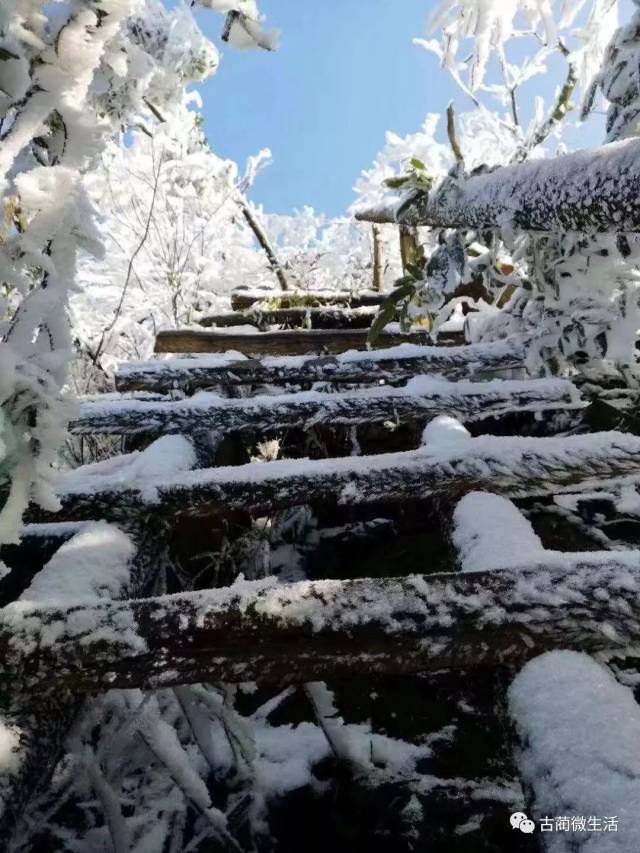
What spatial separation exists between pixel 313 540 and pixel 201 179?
8.78m

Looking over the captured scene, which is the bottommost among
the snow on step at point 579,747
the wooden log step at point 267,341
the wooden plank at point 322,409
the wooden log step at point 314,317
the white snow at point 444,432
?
the snow on step at point 579,747

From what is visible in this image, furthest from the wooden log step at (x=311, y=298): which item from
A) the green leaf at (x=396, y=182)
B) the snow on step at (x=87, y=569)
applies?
the snow on step at (x=87, y=569)

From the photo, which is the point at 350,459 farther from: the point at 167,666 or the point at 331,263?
the point at 331,263

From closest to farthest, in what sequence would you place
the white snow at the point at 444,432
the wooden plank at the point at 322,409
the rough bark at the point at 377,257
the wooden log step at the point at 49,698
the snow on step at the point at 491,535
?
the wooden log step at the point at 49,698, the snow on step at the point at 491,535, the white snow at the point at 444,432, the wooden plank at the point at 322,409, the rough bark at the point at 377,257

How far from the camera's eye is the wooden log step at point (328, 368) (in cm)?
291

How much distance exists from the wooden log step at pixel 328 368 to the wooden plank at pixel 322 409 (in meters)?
0.43

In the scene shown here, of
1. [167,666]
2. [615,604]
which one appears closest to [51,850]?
[167,666]

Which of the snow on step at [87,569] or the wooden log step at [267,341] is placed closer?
the snow on step at [87,569]

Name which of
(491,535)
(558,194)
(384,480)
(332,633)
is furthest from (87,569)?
(558,194)

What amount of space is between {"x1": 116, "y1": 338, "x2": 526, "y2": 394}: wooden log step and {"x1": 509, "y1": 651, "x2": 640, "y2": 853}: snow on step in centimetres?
206

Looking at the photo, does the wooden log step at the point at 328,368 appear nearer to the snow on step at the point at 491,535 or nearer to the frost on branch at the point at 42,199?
the snow on step at the point at 491,535

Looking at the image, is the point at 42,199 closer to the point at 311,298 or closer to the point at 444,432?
the point at 444,432

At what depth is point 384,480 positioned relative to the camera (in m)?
1.69

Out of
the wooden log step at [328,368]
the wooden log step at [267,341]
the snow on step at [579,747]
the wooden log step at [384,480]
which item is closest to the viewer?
the snow on step at [579,747]
